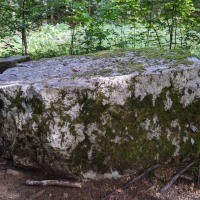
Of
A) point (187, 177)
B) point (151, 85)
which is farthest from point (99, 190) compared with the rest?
point (151, 85)

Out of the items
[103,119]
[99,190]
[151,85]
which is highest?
[151,85]

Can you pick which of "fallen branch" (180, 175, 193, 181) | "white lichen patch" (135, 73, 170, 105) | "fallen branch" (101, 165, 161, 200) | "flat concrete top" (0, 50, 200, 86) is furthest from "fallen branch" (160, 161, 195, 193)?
"flat concrete top" (0, 50, 200, 86)

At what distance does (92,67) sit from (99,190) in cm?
130

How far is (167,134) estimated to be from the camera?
104 inches

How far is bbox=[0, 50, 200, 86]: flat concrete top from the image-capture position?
264 centimetres

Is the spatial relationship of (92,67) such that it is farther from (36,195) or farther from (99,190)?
(36,195)

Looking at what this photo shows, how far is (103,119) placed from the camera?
96.0 inches

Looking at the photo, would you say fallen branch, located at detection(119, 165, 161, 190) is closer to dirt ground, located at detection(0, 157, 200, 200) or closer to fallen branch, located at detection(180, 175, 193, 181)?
dirt ground, located at detection(0, 157, 200, 200)

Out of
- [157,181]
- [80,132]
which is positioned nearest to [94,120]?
[80,132]

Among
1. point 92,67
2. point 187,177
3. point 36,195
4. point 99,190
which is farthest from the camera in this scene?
point 92,67

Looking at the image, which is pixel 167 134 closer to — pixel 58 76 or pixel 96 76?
pixel 96 76

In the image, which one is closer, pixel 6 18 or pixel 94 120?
pixel 94 120

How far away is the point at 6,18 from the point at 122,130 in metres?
5.10

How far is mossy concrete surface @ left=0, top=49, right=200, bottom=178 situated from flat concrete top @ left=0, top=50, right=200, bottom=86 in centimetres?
2
